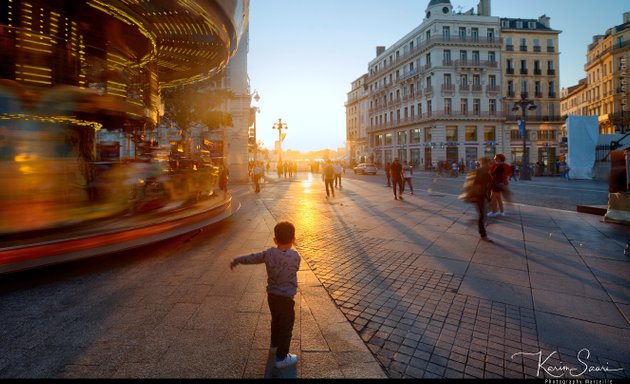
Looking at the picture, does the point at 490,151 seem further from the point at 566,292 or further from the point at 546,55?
the point at 566,292

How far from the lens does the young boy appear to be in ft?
8.32

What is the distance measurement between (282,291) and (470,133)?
50915mm

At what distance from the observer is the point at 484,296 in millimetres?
3824

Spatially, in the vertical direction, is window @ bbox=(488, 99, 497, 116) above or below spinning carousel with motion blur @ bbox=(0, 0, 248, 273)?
above

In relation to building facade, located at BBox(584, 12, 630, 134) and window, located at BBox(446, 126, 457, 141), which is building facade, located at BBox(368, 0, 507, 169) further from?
building facade, located at BBox(584, 12, 630, 134)

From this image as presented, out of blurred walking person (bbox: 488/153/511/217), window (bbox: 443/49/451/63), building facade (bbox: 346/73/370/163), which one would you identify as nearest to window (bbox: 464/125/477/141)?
window (bbox: 443/49/451/63)

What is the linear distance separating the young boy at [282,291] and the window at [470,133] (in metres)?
49.9

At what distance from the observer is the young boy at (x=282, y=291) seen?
254 centimetres

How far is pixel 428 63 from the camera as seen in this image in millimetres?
47562

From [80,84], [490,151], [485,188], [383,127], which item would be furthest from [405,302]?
[383,127]

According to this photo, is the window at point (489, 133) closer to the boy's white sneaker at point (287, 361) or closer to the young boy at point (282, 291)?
the young boy at point (282, 291)

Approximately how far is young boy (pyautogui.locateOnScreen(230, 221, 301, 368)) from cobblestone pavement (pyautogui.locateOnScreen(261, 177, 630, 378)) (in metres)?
0.79

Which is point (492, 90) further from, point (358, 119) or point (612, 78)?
point (358, 119)

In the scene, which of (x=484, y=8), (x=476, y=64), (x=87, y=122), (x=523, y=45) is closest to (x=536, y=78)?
(x=523, y=45)
